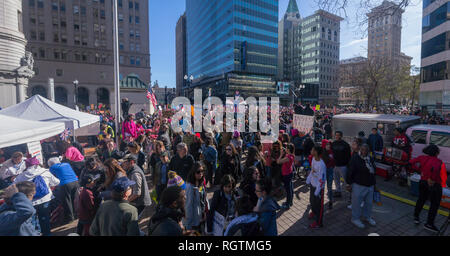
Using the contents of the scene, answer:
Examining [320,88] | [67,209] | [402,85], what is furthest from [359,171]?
[320,88]

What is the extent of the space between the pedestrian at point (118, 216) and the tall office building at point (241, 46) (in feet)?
218

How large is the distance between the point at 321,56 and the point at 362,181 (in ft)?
365

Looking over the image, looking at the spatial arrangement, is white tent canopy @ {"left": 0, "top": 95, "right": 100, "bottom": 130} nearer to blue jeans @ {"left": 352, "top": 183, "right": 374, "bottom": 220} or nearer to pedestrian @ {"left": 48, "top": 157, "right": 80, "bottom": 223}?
pedestrian @ {"left": 48, "top": 157, "right": 80, "bottom": 223}

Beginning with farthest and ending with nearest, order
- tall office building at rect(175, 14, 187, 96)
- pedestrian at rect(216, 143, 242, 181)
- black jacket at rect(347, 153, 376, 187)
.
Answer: tall office building at rect(175, 14, 187, 96)
pedestrian at rect(216, 143, 242, 181)
black jacket at rect(347, 153, 376, 187)

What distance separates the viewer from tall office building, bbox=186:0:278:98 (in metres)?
70.7

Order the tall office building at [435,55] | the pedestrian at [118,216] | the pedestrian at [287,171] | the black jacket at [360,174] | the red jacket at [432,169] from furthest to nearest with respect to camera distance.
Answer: the tall office building at [435,55] < the pedestrian at [287,171] < the black jacket at [360,174] < the red jacket at [432,169] < the pedestrian at [118,216]

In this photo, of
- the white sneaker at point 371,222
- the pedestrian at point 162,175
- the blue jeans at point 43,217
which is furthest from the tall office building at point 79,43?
the white sneaker at point 371,222

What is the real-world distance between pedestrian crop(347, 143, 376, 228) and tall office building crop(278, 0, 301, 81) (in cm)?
11390

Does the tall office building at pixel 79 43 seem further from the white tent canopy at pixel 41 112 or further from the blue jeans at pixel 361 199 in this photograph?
the blue jeans at pixel 361 199

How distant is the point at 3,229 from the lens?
306 cm

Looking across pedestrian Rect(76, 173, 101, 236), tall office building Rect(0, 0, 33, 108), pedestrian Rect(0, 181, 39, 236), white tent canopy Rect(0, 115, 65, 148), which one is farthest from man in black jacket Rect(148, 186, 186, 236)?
tall office building Rect(0, 0, 33, 108)

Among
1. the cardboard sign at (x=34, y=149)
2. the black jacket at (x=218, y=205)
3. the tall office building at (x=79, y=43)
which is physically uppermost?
the tall office building at (x=79, y=43)

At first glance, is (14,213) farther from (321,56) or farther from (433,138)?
(321,56)

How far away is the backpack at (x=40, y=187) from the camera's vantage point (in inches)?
163
